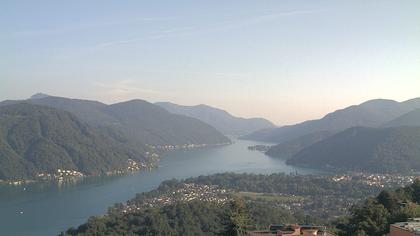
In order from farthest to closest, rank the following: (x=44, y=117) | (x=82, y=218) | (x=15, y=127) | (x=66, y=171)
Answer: (x=44, y=117) → (x=15, y=127) → (x=66, y=171) → (x=82, y=218)

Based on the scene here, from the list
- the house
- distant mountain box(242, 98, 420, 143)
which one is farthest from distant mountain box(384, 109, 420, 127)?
the house

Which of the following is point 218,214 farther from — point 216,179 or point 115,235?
point 216,179

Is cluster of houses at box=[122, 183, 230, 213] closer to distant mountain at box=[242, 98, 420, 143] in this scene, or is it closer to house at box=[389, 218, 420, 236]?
house at box=[389, 218, 420, 236]

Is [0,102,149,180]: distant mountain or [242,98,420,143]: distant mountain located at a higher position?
[242,98,420,143]: distant mountain

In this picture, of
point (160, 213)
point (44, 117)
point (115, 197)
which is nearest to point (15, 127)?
point (44, 117)

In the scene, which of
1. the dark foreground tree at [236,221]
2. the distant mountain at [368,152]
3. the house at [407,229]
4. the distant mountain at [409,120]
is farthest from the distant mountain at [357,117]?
the dark foreground tree at [236,221]

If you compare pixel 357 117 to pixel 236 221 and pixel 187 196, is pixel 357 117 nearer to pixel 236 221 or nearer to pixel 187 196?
pixel 187 196
